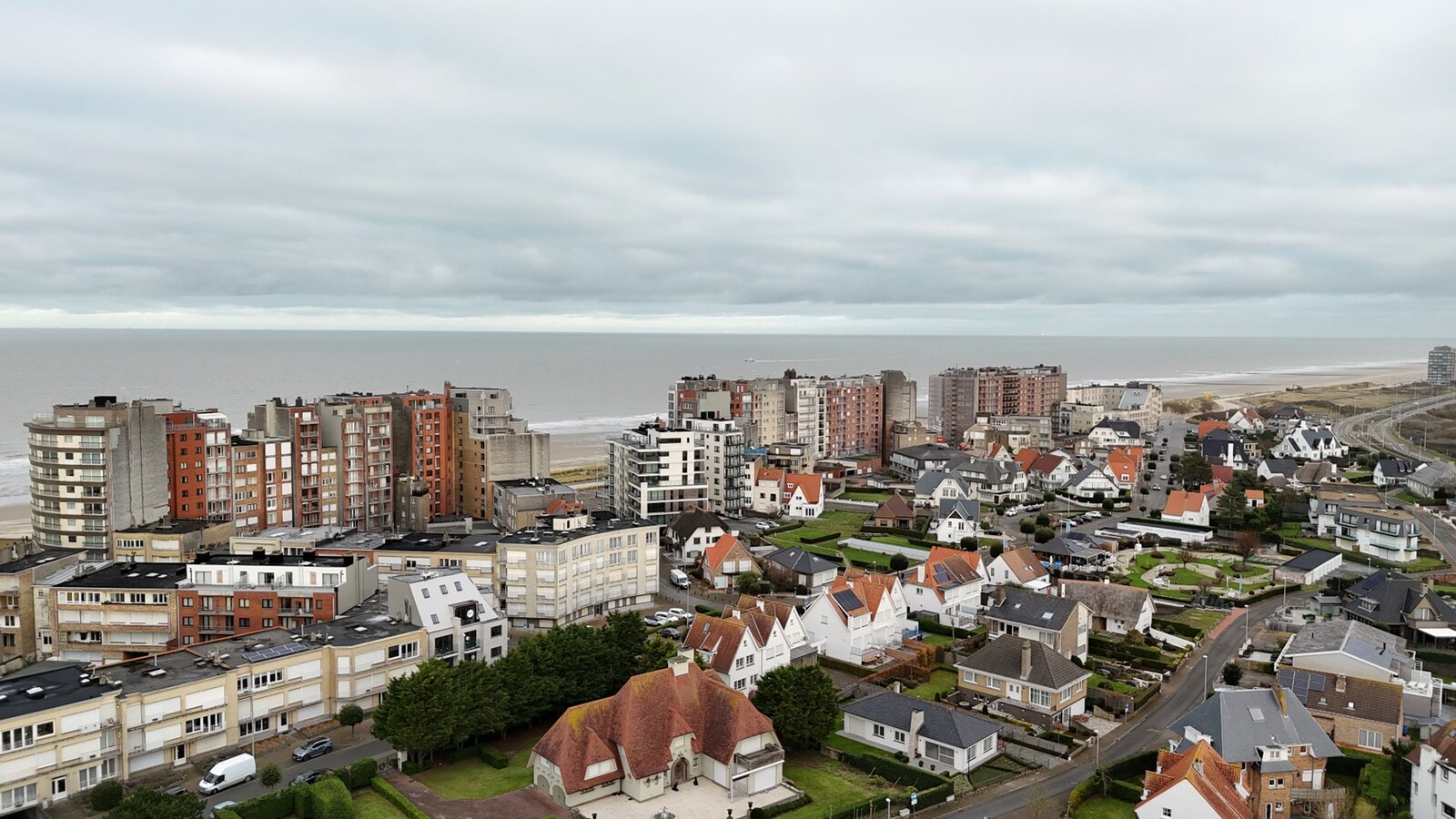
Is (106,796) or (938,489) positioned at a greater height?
(938,489)

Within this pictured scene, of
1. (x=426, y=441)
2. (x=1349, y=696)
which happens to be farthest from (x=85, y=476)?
(x=1349, y=696)

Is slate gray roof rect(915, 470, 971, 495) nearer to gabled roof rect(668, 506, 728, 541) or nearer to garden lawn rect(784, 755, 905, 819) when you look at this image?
gabled roof rect(668, 506, 728, 541)

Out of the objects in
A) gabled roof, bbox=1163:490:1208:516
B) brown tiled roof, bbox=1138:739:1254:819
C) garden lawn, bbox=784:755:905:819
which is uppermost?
gabled roof, bbox=1163:490:1208:516

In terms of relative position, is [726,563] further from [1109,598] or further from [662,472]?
[1109,598]

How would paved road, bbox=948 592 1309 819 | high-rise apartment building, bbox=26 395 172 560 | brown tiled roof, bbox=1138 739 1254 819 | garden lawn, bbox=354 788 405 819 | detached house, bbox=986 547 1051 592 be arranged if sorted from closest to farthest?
brown tiled roof, bbox=1138 739 1254 819, garden lawn, bbox=354 788 405 819, paved road, bbox=948 592 1309 819, detached house, bbox=986 547 1051 592, high-rise apartment building, bbox=26 395 172 560

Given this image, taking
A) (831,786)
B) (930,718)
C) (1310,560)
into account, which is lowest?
(831,786)

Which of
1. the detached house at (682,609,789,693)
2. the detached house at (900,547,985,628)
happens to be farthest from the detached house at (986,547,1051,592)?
the detached house at (682,609,789,693)

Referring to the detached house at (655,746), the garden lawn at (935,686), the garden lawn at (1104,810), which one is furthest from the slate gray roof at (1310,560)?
the detached house at (655,746)
